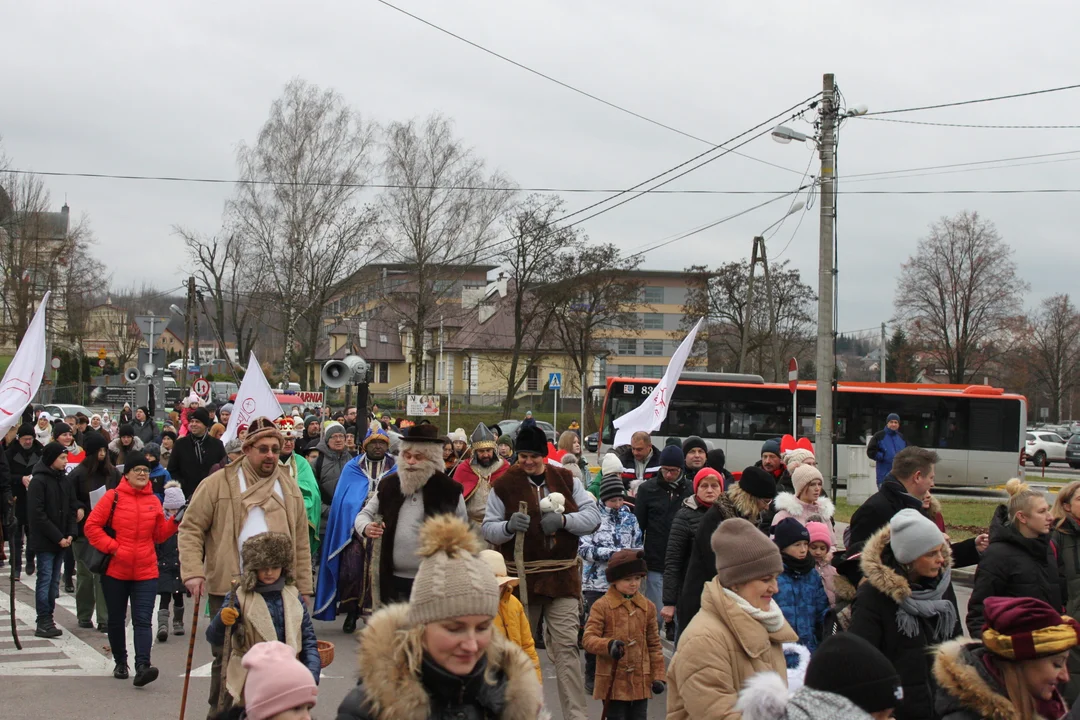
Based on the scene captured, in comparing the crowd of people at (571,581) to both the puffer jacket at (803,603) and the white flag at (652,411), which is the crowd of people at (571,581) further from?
the white flag at (652,411)

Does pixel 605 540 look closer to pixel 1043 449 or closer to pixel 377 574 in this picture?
pixel 377 574

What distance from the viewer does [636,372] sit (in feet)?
316

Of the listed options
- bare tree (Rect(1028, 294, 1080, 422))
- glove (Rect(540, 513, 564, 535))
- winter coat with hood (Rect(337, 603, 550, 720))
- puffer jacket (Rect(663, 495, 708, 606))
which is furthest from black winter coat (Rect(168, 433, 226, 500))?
bare tree (Rect(1028, 294, 1080, 422))

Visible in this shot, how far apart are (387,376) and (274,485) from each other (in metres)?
85.2

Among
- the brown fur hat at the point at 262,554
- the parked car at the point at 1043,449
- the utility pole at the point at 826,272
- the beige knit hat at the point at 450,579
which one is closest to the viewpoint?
the beige knit hat at the point at 450,579

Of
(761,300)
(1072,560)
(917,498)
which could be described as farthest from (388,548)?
(761,300)

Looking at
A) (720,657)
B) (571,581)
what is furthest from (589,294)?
(720,657)

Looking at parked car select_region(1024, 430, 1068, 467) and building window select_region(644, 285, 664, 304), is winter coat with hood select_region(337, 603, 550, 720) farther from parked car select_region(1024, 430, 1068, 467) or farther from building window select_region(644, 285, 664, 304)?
building window select_region(644, 285, 664, 304)

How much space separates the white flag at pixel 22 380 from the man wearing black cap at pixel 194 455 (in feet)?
7.78

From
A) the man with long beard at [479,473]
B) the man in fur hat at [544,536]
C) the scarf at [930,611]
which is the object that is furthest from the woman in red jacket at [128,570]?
the scarf at [930,611]

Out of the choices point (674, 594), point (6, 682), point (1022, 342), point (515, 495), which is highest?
point (1022, 342)

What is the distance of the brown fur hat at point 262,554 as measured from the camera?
539 centimetres

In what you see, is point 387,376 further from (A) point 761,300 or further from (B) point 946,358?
(B) point 946,358

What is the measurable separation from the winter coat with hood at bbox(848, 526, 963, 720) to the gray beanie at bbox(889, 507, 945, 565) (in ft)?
0.33
